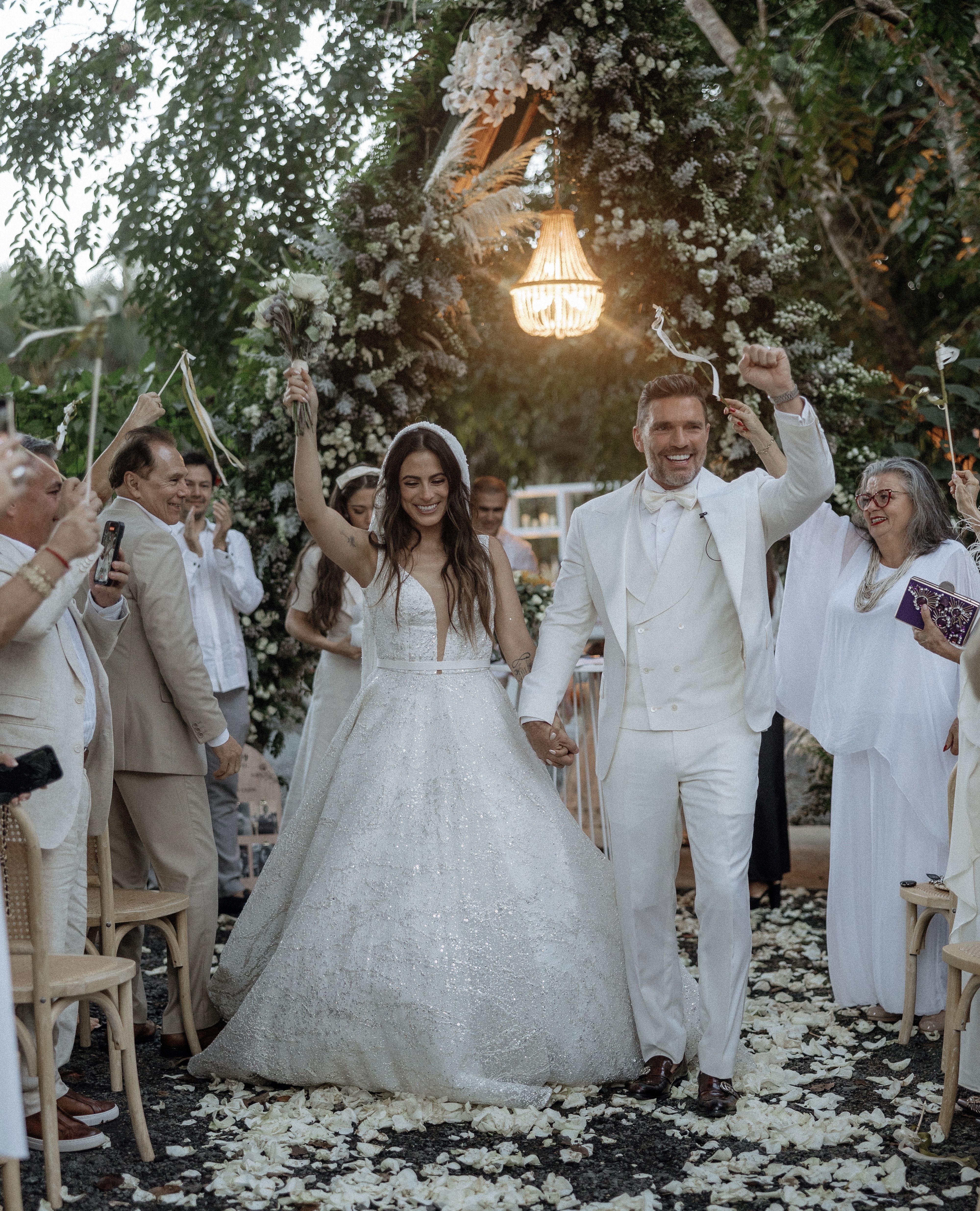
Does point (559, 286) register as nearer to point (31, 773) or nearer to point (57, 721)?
point (57, 721)

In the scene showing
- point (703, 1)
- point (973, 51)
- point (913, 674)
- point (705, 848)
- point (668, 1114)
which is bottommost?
point (668, 1114)

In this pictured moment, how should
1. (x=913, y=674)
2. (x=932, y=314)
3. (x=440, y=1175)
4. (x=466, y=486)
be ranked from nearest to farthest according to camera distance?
(x=440, y=1175) → (x=466, y=486) → (x=913, y=674) → (x=932, y=314)

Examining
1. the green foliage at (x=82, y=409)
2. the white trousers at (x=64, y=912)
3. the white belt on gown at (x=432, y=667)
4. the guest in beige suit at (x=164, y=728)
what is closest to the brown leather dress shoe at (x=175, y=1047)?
the guest in beige suit at (x=164, y=728)

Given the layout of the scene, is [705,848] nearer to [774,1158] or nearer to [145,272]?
[774,1158]

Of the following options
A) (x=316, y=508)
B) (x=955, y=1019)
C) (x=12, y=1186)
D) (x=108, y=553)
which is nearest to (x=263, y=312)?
(x=316, y=508)

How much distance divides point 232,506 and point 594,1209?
434 cm

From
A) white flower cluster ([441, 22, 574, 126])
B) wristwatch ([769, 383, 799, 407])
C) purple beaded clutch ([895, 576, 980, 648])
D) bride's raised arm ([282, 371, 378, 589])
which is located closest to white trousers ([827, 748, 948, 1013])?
purple beaded clutch ([895, 576, 980, 648])

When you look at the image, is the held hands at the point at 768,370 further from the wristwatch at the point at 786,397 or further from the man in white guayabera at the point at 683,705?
the man in white guayabera at the point at 683,705

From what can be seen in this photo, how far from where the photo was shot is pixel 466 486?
13.8ft

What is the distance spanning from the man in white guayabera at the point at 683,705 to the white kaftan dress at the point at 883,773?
1.14m

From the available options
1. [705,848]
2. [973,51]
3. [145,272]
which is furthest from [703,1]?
[705,848]

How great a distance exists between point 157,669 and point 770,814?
3276mm

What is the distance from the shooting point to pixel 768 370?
3.37m

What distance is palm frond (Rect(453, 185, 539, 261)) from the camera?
20.4ft
